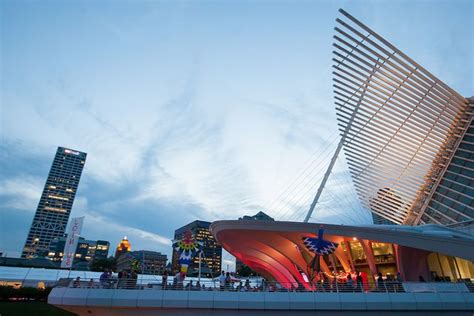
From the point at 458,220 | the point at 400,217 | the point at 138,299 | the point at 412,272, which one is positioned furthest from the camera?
the point at 400,217

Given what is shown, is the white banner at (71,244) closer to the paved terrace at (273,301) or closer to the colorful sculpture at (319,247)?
the paved terrace at (273,301)

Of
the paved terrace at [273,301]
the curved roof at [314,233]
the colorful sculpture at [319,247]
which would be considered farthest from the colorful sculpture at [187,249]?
the colorful sculpture at [319,247]

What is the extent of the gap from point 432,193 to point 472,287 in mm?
22063

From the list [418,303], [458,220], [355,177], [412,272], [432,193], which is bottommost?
[418,303]

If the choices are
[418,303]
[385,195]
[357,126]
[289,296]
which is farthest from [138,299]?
[385,195]

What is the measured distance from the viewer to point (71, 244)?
37.2 meters

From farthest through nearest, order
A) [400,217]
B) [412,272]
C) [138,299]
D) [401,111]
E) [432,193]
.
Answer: [400,217]
[432,193]
[401,111]
[412,272]
[138,299]

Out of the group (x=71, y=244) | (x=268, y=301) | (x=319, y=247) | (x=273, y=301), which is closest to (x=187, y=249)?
(x=268, y=301)

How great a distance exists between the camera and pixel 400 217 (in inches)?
1748

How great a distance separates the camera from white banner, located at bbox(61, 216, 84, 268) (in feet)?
119

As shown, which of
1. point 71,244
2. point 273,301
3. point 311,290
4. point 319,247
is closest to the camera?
point 273,301

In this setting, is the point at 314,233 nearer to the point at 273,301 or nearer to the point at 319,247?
the point at 319,247

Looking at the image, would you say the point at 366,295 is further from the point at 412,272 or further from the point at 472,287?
the point at 412,272

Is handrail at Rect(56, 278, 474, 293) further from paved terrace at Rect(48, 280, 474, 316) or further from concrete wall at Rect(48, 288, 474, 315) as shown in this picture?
concrete wall at Rect(48, 288, 474, 315)
